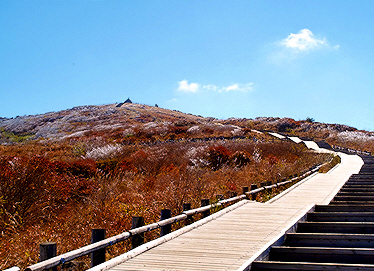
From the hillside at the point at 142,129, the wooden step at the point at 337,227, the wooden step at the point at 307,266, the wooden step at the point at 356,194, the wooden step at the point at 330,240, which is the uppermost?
the hillside at the point at 142,129

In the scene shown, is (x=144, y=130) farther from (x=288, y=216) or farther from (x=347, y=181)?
(x=288, y=216)

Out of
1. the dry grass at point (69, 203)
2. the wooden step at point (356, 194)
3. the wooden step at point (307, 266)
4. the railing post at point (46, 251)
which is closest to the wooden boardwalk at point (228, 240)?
the wooden step at point (307, 266)

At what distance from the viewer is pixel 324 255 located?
8.04 m

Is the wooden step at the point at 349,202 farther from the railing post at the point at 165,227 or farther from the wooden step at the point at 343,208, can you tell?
the railing post at the point at 165,227

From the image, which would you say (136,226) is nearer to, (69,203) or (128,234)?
(128,234)

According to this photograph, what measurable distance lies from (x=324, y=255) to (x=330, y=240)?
1.04m

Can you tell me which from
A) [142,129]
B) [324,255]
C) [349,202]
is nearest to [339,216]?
[349,202]

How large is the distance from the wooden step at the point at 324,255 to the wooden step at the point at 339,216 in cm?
340

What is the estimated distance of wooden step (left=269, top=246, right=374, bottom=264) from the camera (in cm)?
786

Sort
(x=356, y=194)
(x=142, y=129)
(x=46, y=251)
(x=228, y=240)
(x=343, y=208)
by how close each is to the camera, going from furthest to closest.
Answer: (x=142, y=129) → (x=356, y=194) → (x=343, y=208) → (x=228, y=240) → (x=46, y=251)

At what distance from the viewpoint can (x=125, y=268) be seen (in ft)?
22.6

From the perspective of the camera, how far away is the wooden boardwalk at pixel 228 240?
23.3ft

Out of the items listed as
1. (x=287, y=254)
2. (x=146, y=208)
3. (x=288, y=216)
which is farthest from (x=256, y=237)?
(x=146, y=208)

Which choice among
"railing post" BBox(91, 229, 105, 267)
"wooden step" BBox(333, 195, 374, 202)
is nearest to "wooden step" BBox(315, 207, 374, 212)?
"wooden step" BBox(333, 195, 374, 202)
